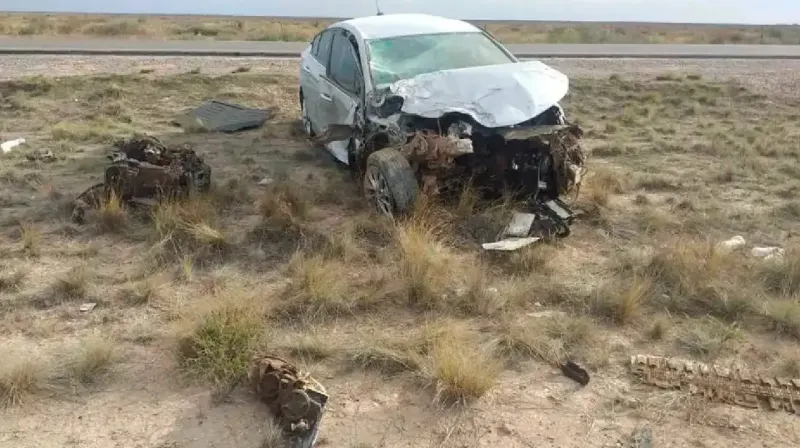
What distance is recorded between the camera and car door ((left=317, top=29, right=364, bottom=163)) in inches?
287

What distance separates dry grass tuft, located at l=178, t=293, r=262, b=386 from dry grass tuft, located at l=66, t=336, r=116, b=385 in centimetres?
39

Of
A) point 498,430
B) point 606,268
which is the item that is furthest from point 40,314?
point 606,268

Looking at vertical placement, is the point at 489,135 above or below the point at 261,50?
above

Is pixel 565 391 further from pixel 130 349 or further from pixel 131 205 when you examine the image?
pixel 131 205

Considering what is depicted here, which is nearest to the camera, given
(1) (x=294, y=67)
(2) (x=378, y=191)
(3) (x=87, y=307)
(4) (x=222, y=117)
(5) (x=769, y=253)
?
(3) (x=87, y=307)

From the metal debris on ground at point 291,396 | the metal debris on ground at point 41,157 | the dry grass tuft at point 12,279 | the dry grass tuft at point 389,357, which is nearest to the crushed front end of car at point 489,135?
the dry grass tuft at point 389,357

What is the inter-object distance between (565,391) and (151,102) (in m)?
10.3

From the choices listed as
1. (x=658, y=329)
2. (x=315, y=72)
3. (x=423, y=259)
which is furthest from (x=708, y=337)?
(x=315, y=72)

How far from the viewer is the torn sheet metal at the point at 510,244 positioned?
5.66 meters

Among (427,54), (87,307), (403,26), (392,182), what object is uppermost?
(403,26)

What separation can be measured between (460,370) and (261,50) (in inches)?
728

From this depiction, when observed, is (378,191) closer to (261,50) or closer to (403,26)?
(403,26)

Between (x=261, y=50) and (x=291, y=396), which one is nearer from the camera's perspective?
(x=291, y=396)

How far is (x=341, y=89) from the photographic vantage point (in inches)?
302
